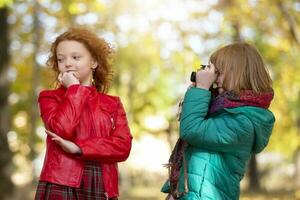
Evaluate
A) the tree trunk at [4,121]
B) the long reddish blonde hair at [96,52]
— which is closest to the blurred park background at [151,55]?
the tree trunk at [4,121]

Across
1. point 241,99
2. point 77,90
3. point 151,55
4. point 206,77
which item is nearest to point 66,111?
point 77,90

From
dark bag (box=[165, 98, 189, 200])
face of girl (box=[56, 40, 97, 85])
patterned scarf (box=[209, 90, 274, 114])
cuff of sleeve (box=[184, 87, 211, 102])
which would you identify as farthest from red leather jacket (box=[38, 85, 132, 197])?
patterned scarf (box=[209, 90, 274, 114])

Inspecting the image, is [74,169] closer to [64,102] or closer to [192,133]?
[64,102]

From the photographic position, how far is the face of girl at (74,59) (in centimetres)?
369

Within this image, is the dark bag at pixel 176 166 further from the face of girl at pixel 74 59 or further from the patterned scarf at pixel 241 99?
the face of girl at pixel 74 59

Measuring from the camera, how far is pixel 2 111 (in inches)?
434

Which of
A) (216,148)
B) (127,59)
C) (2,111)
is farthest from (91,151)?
(127,59)

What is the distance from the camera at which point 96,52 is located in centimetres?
383

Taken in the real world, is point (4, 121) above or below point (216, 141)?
below

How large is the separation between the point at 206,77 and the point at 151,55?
81.7ft

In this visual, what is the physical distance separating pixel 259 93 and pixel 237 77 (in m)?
0.16

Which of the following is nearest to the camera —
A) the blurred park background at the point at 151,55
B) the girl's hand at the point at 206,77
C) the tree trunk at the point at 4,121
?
the girl's hand at the point at 206,77

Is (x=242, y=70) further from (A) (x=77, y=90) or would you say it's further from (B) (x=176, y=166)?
(A) (x=77, y=90)

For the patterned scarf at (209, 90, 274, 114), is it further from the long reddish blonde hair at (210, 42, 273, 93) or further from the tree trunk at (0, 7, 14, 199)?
the tree trunk at (0, 7, 14, 199)
